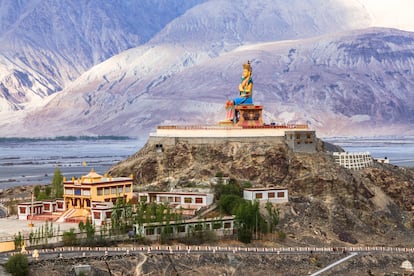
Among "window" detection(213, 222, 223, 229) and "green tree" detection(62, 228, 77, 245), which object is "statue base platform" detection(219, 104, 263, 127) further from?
"green tree" detection(62, 228, 77, 245)

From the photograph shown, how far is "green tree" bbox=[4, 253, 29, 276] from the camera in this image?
5378 centimetres

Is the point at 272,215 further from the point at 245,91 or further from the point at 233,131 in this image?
the point at 245,91

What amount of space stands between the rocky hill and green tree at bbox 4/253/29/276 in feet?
73.8

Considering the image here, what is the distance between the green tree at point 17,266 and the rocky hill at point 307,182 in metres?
22.5

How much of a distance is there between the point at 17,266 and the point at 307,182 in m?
29.7

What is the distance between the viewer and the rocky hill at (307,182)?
73625mm

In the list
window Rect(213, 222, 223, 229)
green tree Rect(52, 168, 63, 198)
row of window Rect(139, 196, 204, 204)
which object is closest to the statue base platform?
row of window Rect(139, 196, 204, 204)

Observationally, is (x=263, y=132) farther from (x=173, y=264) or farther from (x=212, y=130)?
(x=173, y=264)

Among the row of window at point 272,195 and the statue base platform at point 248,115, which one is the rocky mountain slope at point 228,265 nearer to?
the row of window at point 272,195

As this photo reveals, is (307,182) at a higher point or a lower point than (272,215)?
higher

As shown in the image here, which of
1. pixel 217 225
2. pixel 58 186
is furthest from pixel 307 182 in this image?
pixel 58 186

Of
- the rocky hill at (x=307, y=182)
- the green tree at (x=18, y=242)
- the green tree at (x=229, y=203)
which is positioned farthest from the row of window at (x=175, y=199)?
the green tree at (x=18, y=242)

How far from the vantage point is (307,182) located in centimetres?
7781

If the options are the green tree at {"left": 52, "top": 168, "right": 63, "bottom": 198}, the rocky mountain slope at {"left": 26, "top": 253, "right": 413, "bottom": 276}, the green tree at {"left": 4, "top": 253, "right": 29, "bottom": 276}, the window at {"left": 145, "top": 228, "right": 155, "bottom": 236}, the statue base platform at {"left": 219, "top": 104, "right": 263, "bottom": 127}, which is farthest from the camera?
the statue base platform at {"left": 219, "top": 104, "right": 263, "bottom": 127}
